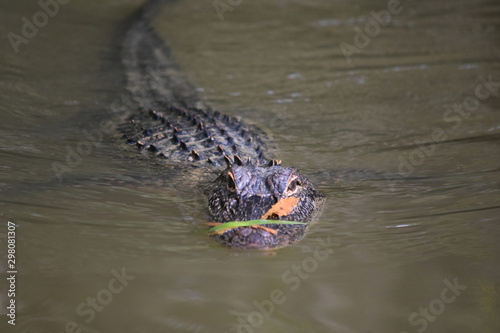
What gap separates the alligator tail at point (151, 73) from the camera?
8.05 m

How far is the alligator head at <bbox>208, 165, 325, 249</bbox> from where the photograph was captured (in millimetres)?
4035

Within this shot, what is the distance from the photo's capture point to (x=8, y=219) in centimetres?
426

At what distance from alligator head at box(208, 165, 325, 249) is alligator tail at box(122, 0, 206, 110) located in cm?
327

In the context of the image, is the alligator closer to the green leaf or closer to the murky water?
the green leaf

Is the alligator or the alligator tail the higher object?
the alligator

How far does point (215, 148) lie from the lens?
6203 mm

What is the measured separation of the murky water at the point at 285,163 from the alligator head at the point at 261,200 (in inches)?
5.6

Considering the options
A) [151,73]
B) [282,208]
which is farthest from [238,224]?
[151,73]

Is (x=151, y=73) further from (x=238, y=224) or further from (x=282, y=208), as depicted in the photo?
(x=238, y=224)

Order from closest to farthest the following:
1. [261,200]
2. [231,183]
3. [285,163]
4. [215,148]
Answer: [261,200] → [231,183] → [215,148] → [285,163]

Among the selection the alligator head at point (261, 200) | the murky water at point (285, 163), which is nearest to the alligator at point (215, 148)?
the alligator head at point (261, 200)

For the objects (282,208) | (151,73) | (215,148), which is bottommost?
(151,73)

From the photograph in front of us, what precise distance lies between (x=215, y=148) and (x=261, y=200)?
1880mm

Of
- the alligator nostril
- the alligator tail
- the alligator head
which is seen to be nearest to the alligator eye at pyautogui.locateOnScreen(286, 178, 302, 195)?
the alligator head
